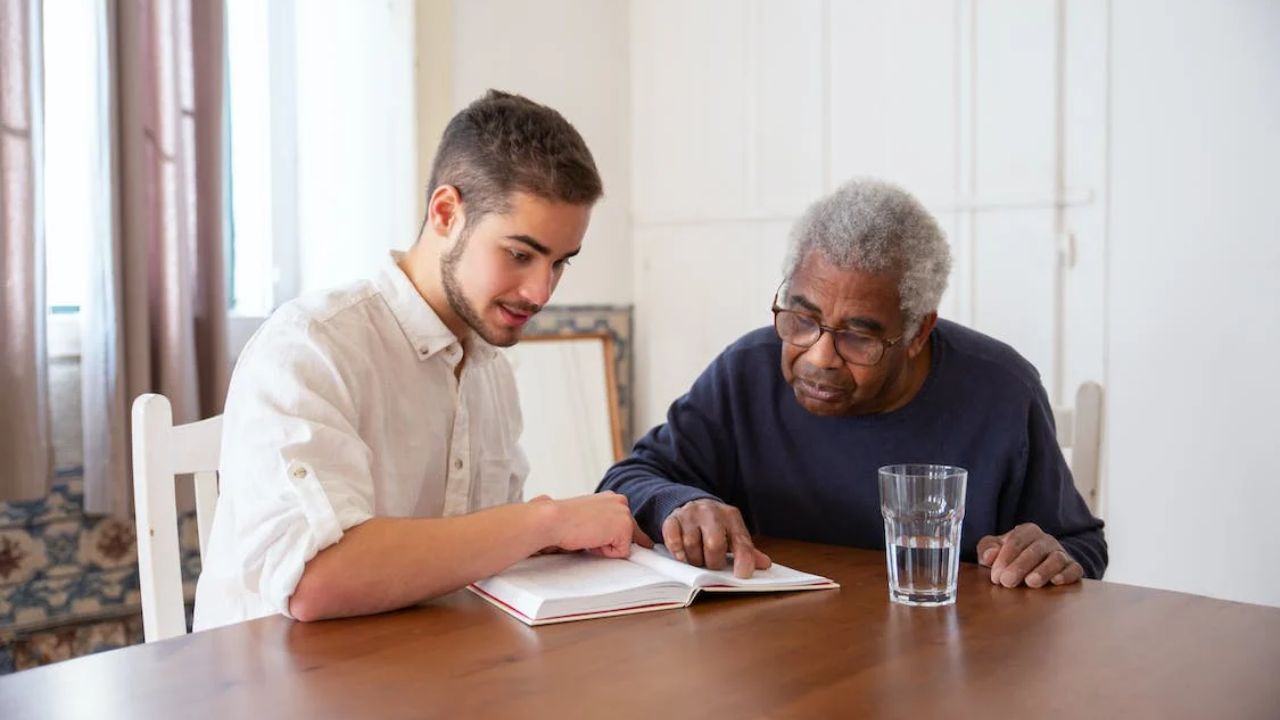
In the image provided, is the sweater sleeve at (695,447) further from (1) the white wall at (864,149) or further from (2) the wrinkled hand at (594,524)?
(1) the white wall at (864,149)

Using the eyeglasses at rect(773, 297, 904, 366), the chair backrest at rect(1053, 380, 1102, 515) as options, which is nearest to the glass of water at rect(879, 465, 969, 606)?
the eyeglasses at rect(773, 297, 904, 366)

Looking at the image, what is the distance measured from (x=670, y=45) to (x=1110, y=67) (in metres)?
1.45

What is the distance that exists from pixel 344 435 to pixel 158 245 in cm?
147

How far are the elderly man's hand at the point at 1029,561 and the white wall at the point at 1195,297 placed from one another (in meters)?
1.55

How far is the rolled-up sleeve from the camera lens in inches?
49.8

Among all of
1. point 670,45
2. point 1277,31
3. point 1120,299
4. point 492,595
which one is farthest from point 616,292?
point 492,595

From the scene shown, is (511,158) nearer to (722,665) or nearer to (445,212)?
(445,212)

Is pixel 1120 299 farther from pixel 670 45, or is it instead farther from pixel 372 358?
pixel 372 358

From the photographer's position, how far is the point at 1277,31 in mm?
2666

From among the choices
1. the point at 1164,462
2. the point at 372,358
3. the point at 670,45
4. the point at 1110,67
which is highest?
the point at 670,45

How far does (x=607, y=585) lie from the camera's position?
1.28m

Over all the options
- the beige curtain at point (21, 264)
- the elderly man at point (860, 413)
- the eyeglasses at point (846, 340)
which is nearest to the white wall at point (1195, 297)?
the elderly man at point (860, 413)

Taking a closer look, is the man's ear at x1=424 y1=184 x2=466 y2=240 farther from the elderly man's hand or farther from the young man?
the elderly man's hand

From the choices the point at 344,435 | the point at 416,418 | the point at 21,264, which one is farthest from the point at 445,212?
the point at 21,264
